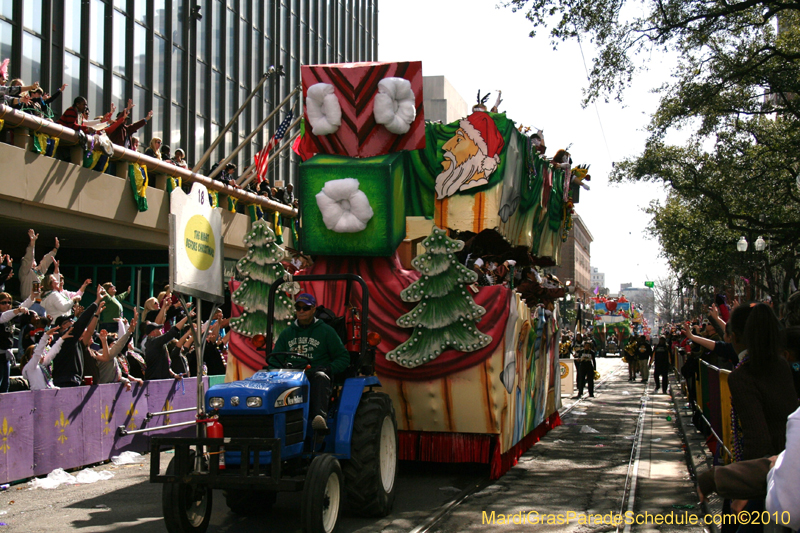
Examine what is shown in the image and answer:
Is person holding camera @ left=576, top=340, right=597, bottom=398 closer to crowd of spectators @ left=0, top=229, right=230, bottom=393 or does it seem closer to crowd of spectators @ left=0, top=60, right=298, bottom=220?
crowd of spectators @ left=0, top=229, right=230, bottom=393

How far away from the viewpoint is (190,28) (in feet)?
90.2

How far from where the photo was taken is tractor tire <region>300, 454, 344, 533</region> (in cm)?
595

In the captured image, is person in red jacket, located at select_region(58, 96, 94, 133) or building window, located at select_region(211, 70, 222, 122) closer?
person in red jacket, located at select_region(58, 96, 94, 133)

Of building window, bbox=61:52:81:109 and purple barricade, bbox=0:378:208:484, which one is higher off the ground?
building window, bbox=61:52:81:109

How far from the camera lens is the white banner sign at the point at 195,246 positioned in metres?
6.87

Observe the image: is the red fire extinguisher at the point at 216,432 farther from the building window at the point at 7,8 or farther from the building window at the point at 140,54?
the building window at the point at 140,54

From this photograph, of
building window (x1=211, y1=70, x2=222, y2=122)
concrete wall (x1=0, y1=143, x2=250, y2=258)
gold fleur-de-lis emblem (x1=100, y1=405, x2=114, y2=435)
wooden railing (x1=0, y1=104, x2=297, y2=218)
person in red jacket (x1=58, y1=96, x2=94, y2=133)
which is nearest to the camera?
gold fleur-de-lis emblem (x1=100, y1=405, x2=114, y2=435)

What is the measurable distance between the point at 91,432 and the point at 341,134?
5.15m

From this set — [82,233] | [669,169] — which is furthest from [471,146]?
[669,169]

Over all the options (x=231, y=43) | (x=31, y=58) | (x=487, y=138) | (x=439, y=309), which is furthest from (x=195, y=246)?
(x=231, y=43)

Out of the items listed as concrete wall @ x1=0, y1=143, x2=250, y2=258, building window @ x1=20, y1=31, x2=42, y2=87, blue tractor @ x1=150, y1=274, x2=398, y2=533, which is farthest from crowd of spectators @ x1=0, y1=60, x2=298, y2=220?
blue tractor @ x1=150, y1=274, x2=398, y2=533

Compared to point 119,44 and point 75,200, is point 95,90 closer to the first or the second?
point 119,44

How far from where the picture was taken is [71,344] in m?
10.2

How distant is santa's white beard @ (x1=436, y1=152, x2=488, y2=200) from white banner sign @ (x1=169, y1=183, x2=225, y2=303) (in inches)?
158
